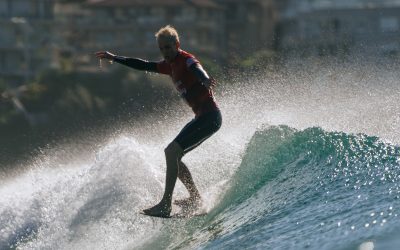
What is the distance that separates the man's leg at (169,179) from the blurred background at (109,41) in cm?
3129

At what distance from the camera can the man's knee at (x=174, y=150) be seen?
9.24 m

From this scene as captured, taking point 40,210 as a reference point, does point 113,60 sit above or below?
above

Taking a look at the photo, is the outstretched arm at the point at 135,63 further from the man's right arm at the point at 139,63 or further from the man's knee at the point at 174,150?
the man's knee at the point at 174,150

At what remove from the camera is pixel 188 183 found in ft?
31.5

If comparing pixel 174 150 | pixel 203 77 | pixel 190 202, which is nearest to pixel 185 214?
pixel 190 202

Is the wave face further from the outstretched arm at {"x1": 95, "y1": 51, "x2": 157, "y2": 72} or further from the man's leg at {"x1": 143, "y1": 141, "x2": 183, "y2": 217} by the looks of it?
the outstretched arm at {"x1": 95, "y1": 51, "x2": 157, "y2": 72}

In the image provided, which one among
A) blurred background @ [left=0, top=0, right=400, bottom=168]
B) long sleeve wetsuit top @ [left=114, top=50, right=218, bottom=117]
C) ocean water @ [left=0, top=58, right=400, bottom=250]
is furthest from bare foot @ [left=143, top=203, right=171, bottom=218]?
blurred background @ [left=0, top=0, right=400, bottom=168]

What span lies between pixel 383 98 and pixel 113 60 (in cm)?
539

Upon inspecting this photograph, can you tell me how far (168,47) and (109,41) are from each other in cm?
5019

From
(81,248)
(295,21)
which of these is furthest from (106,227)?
(295,21)

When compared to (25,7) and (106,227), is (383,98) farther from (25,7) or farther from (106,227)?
(25,7)

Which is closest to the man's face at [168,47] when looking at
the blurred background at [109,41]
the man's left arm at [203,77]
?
the man's left arm at [203,77]

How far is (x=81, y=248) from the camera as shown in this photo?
32.2 ft

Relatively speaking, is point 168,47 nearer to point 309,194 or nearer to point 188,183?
point 188,183
